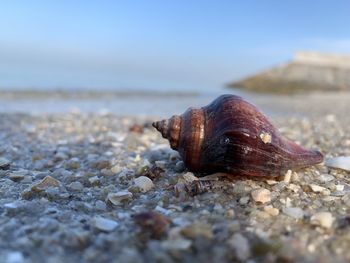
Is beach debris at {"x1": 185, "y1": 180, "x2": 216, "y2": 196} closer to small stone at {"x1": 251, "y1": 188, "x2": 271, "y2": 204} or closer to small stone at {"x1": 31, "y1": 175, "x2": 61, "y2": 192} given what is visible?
small stone at {"x1": 251, "y1": 188, "x2": 271, "y2": 204}

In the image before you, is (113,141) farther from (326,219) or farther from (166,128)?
(326,219)

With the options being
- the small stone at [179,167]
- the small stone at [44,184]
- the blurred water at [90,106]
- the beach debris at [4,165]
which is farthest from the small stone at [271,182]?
the blurred water at [90,106]

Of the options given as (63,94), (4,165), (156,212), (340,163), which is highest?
(340,163)

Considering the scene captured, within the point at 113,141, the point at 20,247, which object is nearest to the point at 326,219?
the point at 20,247

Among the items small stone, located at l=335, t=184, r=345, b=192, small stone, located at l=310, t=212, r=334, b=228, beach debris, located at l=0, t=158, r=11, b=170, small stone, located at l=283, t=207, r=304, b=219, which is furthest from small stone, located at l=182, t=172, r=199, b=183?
beach debris, located at l=0, t=158, r=11, b=170

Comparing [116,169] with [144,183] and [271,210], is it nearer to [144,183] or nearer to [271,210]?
[144,183]

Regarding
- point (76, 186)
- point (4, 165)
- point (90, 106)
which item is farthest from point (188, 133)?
point (90, 106)

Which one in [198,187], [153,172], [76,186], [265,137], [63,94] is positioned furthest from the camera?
[63,94]

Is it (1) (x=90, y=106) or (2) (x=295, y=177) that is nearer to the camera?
(2) (x=295, y=177)
